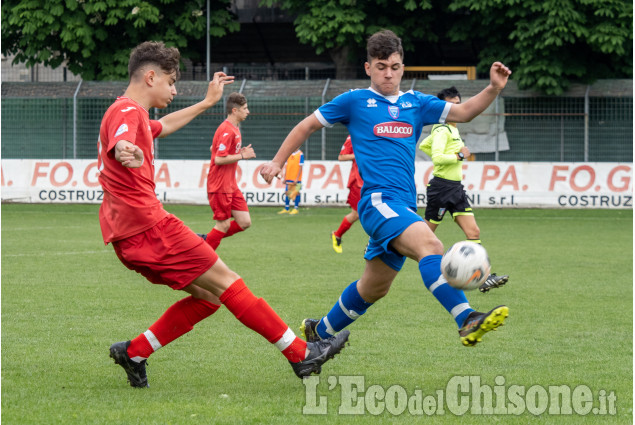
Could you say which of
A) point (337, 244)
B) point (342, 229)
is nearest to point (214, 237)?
point (337, 244)

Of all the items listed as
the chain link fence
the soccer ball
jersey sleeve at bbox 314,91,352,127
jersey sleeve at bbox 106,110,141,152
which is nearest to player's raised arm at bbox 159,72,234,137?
jersey sleeve at bbox 314,91,352,127

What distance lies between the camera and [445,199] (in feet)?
39.3

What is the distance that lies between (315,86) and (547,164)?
21.7 feet

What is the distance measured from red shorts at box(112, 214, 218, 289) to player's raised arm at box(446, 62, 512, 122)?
6.12 ft

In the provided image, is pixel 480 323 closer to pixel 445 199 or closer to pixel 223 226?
pixel 445 199

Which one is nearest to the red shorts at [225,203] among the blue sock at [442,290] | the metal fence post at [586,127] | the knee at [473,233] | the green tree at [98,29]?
the knee at [473,233]

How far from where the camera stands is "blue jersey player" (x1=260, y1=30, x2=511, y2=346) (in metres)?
5.88

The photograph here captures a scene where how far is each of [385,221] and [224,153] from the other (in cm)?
651

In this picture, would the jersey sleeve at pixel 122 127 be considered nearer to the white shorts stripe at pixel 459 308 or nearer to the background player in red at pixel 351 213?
the white shorts stripe at pixel 459 308

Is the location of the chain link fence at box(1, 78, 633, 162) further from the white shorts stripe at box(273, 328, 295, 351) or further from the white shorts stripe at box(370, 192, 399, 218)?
the white shorts stripe at box(273, 328, 295, 351)

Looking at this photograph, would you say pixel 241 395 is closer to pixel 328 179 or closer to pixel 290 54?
pixel 328 179

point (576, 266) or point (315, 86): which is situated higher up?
point (315, 86)

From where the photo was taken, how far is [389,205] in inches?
231

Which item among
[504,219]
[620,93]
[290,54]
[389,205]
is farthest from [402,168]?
[290,54]
